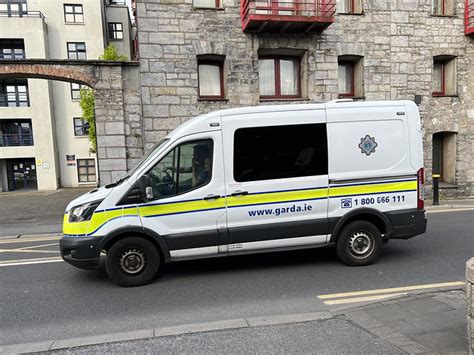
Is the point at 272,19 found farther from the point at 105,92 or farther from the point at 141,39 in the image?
the point at 105,92

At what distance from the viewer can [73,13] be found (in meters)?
29.3

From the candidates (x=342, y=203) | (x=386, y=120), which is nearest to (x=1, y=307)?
(x=342, y=203)

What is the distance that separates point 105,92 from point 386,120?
8664mm

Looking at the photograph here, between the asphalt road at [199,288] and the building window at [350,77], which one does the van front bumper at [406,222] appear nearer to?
the asphalt road at [199,288]

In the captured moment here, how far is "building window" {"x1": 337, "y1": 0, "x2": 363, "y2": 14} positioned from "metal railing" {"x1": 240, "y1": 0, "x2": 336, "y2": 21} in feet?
2.48

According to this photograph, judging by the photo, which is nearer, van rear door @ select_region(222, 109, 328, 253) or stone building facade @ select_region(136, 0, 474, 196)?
van rear door @ select_region(222, 109, 328, 253)

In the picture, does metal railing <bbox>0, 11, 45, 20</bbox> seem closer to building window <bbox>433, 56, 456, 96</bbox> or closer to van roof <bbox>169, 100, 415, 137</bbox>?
building window <bbox>433, 56, 456, 96</bbox>

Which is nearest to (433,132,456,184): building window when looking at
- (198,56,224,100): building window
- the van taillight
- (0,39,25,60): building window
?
(198,56,224,100): building window

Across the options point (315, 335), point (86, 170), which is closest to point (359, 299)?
point (315, 335)

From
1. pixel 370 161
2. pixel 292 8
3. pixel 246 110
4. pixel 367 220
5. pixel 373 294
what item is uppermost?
pixel 292 8

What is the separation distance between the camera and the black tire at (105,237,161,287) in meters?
5.09

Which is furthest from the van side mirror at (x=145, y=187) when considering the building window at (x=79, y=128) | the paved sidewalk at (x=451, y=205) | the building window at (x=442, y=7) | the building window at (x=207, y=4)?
the building window at (x=79, y=128)

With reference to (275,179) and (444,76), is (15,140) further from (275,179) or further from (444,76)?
(275,179)

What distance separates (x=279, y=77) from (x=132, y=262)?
379 inches
